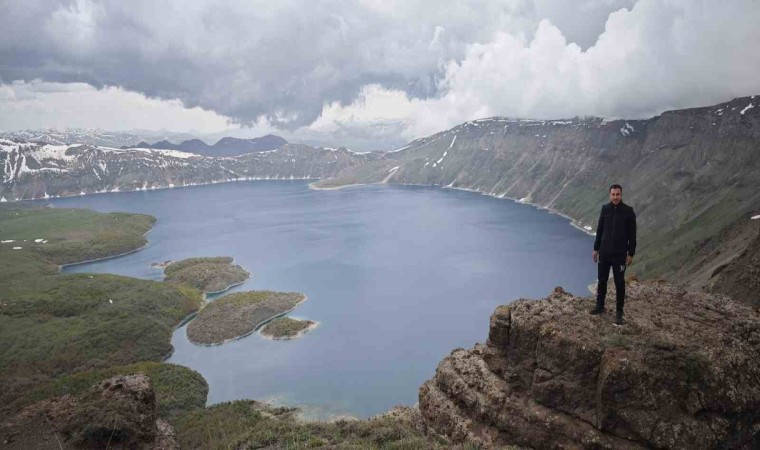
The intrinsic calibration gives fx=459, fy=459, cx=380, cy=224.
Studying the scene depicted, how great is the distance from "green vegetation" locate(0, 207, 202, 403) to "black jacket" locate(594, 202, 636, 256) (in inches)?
2537

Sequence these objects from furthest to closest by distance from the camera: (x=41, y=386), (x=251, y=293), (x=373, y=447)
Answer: (x=251, y=293) < (x=41, y=386) < (x=373, y=447)

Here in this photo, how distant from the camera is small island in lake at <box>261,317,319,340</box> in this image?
8038 centimetres

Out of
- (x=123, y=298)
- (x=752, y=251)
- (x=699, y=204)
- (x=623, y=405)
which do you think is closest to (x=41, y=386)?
(x=123, y=298)

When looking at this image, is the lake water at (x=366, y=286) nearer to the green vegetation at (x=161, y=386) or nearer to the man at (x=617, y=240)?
the green vegetation at (x=161, y=386)

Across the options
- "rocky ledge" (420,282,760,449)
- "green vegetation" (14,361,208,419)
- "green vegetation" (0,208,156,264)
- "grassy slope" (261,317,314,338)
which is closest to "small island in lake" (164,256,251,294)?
"grassy slope" (261,317,314,338)

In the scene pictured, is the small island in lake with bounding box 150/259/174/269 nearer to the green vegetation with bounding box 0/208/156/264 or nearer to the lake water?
the lake water

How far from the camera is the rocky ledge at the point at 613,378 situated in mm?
14750

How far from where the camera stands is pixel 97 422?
3006cm

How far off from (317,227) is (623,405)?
173m

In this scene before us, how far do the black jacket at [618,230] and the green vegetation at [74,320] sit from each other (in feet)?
211

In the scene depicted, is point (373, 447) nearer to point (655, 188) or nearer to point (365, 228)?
point (365, 228)

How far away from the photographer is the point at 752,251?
48.0m

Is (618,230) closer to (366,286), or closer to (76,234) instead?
(366,286)

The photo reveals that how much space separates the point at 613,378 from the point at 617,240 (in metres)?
5.05
